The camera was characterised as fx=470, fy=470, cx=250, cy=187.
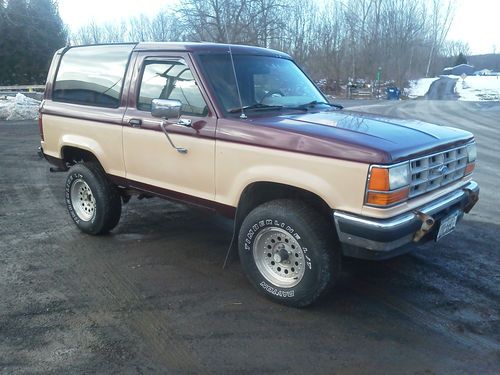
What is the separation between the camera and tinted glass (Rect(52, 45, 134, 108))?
4.95 meters

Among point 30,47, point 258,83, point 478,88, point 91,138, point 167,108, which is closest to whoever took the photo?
point 167,108

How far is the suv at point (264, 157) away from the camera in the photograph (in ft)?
11.0

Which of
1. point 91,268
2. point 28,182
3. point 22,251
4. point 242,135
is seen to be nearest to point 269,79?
point 242,135

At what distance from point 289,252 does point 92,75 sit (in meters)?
3.09

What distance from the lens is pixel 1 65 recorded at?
38094 mm

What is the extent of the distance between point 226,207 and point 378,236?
147cm

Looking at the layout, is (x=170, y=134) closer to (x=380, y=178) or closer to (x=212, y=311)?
(x=212, y=311)

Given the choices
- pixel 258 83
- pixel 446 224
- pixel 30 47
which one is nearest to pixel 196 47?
pixel 258 83

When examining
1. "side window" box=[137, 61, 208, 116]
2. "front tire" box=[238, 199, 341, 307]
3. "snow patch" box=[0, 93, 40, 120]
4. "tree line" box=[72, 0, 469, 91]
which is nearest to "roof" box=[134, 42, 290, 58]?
"side window" box=[137, 61, 208, 116]

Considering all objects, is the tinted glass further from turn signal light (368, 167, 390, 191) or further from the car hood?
turn signal light (368, 167, 390, 191)

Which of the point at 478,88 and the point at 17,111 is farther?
the point at 478,88

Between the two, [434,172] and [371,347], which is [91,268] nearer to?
[371,347]

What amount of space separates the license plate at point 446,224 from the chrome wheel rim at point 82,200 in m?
3.77

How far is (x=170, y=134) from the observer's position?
4.35m
